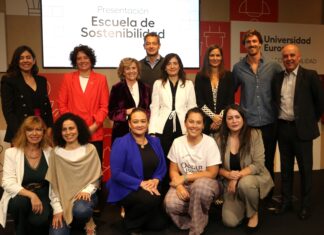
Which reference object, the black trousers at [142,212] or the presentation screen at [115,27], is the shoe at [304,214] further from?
the presentation screen at [115,27]

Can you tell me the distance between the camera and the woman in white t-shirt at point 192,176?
113 inches

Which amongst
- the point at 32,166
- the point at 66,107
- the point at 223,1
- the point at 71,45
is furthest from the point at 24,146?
the point at 223,1

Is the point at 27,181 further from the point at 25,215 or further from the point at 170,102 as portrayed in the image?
the point at 170,102

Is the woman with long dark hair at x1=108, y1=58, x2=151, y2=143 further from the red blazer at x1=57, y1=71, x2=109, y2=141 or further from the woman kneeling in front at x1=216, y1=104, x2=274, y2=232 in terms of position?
the woman kneeling in front at x1=216, y1=104, x2=274, y2=232

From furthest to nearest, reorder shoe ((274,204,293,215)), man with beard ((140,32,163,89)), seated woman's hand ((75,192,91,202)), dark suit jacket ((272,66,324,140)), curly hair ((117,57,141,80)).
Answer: man with beard ((140,32,163,89)) → shoe ((274,204,293,215)) → curly hair ((117,57,141,80)) → dark suit jacket ((272,66,324,140)) → seated woman's hand ((75,192,91,202))

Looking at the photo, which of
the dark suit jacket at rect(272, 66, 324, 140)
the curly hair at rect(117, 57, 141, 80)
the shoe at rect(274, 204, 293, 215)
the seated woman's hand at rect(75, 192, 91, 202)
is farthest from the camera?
the shoe at rect(274, 204, 293, 215)

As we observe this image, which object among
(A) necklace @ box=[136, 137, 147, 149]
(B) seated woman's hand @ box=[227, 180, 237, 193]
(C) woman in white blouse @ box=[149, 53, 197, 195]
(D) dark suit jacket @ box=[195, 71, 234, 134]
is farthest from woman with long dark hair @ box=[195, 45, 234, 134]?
(A) necklace @ box=[136, 137, 147, 149]

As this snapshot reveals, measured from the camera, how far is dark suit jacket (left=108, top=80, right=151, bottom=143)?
3273 millimetres

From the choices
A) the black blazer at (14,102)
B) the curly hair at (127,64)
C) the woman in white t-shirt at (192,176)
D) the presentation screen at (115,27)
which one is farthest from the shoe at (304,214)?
the black blazer at (14,102)

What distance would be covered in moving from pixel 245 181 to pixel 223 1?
8.51ft

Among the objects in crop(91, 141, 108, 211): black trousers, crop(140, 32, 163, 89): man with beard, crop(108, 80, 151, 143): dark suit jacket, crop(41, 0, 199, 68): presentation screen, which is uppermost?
crop(41, 0, 199, 68): presentation screen

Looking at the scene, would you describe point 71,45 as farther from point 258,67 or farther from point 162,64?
point 258,67

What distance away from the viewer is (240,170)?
3109mm

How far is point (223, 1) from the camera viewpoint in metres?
4.63
